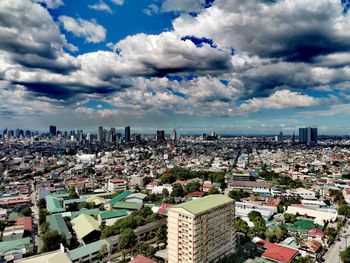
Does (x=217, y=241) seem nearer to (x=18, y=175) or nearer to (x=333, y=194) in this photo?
(x=333, y=194)

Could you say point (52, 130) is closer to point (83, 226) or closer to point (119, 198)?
point (119, 198)

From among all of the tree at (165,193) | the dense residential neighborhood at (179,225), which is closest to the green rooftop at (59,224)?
the dense residential neighborhood at (179,225)

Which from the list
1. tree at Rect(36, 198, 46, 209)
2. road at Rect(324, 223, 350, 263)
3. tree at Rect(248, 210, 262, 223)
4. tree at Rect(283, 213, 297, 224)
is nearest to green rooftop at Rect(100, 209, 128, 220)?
tree at Rect(36, 198, 46, 209)

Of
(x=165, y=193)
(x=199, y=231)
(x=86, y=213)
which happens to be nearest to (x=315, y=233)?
(x=199, y=231)

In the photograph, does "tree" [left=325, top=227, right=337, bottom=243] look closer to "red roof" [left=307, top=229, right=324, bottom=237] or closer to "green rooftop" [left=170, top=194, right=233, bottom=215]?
"red roof" [left=307, top=229, right=324, bottom=237]

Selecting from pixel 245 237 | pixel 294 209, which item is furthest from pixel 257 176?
pixel 245 237

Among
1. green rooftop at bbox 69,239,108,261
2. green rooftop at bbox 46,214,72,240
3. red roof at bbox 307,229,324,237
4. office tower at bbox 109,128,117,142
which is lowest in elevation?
green rooftop at bbox 69,239,108,261

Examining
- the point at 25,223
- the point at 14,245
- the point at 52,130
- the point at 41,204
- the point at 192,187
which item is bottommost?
the point at 41,204
